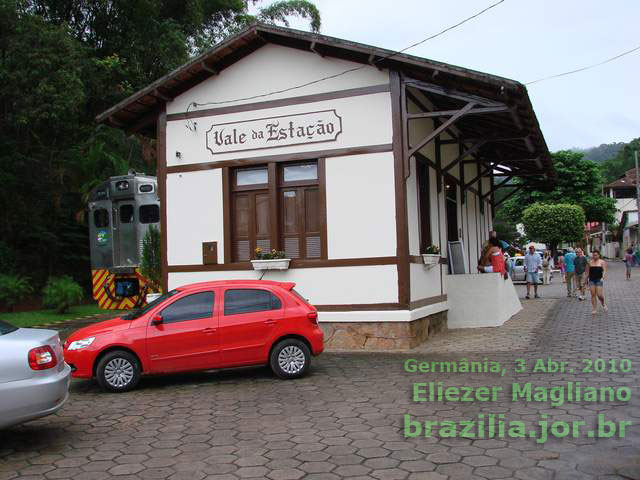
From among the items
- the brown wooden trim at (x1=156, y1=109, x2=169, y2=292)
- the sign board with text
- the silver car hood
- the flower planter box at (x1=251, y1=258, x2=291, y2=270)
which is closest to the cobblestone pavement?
the silver car hood

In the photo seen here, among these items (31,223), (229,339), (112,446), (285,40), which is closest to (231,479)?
(112,446)

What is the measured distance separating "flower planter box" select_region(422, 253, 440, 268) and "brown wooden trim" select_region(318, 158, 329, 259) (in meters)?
1.96

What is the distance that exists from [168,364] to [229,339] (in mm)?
903

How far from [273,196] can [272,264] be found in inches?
54.2

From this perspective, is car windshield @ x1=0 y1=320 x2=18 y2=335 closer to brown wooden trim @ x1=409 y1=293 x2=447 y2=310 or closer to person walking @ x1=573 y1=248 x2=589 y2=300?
brown wooden trim @ x1=409 y1=293 x2=447 y2=310

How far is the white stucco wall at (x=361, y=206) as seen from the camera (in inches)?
463

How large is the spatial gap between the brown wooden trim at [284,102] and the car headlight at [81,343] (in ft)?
19.4

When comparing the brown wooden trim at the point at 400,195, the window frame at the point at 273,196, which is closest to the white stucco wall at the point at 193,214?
the window frame at the point at 273,196

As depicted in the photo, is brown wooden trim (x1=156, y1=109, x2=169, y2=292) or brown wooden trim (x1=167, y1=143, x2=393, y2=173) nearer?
brown wooden trim (x1=167, y1=143, x2=393, y2=173)

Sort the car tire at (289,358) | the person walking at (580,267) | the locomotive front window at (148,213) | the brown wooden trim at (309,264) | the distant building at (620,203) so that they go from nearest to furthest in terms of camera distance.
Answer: the car tire at (289,358)
the brown wooden trim at (309,264)
the locomotive front window at (148,213)
the person walking at (580,267)
the distant building at (620,203)

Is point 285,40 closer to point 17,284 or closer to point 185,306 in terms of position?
point 185,306

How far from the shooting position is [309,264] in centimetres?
1224

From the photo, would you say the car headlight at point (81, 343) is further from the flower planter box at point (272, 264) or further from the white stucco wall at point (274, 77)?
the white stucco wall at point (274, 77)

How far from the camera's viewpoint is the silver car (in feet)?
18.8
